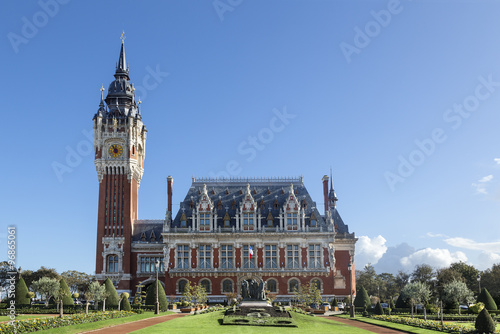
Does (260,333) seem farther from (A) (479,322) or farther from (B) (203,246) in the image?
(B) (203,246)

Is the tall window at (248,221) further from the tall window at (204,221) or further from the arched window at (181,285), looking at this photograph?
the arched window at (181,285)

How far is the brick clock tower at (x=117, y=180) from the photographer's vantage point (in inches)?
3344

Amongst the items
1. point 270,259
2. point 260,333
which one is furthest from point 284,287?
point 260,333

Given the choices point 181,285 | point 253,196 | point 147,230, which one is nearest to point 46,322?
point 181,285

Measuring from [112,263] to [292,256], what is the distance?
92.8ft

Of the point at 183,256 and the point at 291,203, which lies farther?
the point at 291,203

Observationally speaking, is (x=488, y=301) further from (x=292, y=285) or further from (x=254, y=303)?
(x=292, y=285)

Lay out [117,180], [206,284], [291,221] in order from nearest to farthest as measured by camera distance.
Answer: [206,284]
[291,221]
[117,180]

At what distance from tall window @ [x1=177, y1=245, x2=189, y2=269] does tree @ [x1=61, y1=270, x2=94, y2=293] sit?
150 ft

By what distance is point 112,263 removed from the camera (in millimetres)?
85188

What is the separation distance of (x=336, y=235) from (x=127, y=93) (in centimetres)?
4264

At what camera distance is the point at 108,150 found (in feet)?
292

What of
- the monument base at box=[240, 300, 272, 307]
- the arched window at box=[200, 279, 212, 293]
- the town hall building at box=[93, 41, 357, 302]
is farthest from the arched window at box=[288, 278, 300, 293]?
the monument base at box=[240, 300, 272, 307]

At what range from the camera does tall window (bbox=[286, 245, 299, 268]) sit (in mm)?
82312
